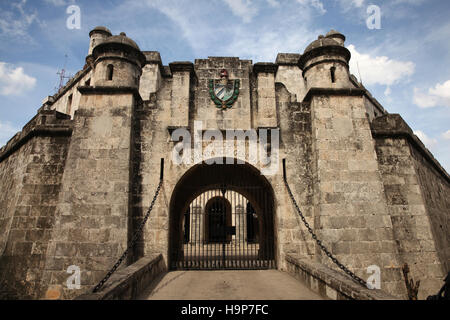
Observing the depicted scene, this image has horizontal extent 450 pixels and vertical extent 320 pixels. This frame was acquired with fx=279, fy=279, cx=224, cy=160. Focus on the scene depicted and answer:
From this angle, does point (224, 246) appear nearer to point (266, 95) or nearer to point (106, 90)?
point (266, 95)

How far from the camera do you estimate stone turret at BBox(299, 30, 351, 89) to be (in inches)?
284

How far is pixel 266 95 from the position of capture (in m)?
7.21

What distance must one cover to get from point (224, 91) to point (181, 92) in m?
1.11

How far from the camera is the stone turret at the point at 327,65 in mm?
7204

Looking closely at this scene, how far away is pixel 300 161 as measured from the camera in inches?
272

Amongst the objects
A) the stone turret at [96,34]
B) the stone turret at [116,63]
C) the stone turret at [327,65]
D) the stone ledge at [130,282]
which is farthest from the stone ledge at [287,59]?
the stone ledge at [130,282]

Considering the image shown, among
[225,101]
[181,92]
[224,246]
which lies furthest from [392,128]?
[181,92]

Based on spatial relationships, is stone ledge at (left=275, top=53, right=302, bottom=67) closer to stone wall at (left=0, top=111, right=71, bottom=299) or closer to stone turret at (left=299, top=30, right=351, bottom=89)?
stone turret at (left=299, top=30, right=351, bottom=89)

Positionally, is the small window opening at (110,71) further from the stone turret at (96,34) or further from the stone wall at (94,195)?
the stone turret at (96,34)

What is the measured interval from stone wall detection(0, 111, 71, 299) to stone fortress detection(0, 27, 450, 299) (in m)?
0.03

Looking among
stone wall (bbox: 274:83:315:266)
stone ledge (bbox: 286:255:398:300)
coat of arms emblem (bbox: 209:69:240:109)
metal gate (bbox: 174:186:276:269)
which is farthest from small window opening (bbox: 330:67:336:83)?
stone ledge (bbox: 286:255:398:300)

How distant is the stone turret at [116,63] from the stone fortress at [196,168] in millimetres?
27

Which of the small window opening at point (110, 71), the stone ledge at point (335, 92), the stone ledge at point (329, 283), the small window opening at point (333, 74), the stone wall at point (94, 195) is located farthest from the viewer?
the small window opening at point (333, 74)
